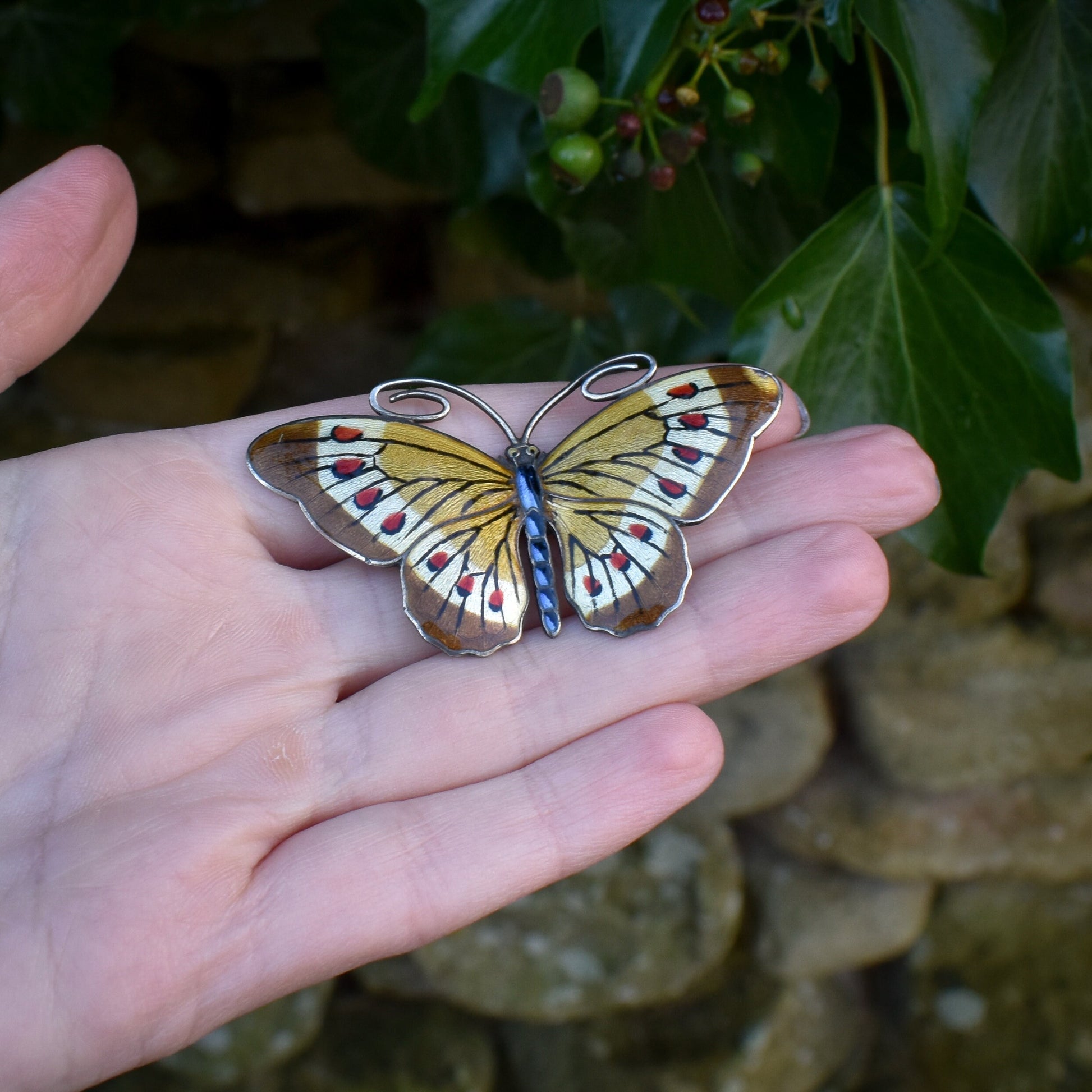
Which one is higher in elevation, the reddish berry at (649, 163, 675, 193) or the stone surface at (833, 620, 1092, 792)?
the reddish berry at (649, 163, 675, 193)

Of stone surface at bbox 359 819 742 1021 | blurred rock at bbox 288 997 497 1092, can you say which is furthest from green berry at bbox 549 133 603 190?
blurred rock at bbox 288 997 497 1092

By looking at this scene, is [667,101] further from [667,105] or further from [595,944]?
[595,944]

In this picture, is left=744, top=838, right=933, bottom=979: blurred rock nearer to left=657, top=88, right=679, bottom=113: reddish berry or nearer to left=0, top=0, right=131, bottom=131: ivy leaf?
left=657, top=88, right=679, bottom=113: reddish berry

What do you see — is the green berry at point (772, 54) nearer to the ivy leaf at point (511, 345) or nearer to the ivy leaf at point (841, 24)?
the ivy leaf at point (841, 24)

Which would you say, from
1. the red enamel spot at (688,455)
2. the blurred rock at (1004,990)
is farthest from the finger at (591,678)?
the blurred rock at (1004,990)

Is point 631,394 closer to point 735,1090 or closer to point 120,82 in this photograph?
point 120,82

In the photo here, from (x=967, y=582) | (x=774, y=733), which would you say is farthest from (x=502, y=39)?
(x=774, y=733)
